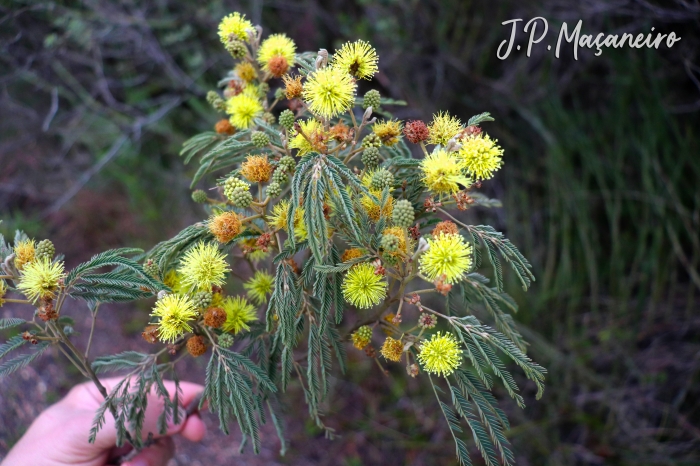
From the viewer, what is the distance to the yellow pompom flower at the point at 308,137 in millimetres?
1132

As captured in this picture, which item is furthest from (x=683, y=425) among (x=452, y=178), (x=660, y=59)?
(x=452, y=178)

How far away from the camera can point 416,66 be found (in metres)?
3.55

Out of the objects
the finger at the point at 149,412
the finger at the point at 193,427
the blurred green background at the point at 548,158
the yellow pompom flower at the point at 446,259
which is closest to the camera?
the yellow pompom flower at the point at 446,259

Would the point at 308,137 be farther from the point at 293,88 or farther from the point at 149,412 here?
the point at 149,412

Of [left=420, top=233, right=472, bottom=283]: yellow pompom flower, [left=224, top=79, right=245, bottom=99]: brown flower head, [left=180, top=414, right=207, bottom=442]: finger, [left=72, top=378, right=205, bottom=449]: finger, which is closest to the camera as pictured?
[left=420, top=233, right=472, bottom=283]: yellow pompom flower

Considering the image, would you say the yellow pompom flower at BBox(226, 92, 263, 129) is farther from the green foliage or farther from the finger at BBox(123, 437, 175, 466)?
the finger at BBox(123, 437, 175, 466)

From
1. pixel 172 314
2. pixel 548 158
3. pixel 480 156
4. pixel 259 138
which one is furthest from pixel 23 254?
pixel 548 158

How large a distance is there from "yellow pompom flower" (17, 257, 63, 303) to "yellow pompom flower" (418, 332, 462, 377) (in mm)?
938

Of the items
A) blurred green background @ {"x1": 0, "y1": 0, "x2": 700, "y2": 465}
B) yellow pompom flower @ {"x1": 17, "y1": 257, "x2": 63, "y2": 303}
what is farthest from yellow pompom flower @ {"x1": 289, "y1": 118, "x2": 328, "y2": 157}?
blurred green background @ {"x1": 0, "y1": 0, "x2": 700, "y2": 465}

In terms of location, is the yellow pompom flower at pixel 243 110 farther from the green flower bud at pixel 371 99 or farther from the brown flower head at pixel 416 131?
the brown flower head at pixel 416 131

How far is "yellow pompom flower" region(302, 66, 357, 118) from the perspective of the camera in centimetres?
106

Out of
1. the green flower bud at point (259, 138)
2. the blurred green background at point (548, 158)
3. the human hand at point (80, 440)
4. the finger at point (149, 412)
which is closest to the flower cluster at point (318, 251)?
the green flower bud at point (259, 138)

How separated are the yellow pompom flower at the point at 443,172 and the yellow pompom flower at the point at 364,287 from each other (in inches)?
10.0

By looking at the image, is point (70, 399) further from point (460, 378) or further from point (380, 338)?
point (380, 338)
